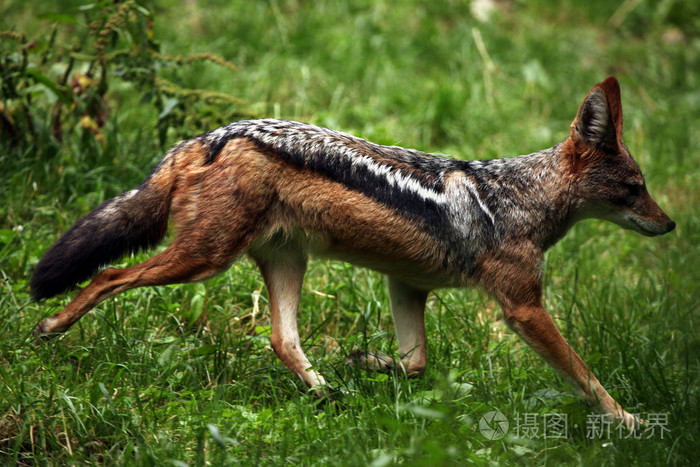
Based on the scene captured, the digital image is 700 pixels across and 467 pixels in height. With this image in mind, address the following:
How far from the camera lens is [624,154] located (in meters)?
4.91

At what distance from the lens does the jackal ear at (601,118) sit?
4688mm

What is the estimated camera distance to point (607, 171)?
489 cm

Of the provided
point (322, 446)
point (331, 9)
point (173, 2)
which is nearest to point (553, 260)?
point (322, 446)

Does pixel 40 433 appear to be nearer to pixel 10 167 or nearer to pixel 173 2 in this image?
pixel 10 167

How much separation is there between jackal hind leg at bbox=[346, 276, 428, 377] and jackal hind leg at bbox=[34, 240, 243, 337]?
1.15 metres

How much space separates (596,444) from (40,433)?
119 inches

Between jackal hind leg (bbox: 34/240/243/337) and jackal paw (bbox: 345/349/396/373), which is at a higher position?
jackal hind leg (bbox: 34/240/243/337)

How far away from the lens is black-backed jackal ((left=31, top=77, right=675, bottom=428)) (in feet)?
14.4

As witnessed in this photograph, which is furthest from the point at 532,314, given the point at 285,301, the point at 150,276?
the point at 150,276

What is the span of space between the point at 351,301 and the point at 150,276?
6.14 ft

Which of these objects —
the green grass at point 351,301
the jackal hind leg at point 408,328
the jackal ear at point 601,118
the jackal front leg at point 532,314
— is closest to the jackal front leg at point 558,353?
the jackal front leg at point 532,314

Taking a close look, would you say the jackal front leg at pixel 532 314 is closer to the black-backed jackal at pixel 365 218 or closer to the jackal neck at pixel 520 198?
the black-backed jackal at pixel 365 218

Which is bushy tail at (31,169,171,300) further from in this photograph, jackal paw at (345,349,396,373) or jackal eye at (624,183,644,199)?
jackal eye at (624,183,644,199)

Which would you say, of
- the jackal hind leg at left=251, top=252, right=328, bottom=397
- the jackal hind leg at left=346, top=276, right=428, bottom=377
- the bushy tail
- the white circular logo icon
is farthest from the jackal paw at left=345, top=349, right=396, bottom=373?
the bushy tail
